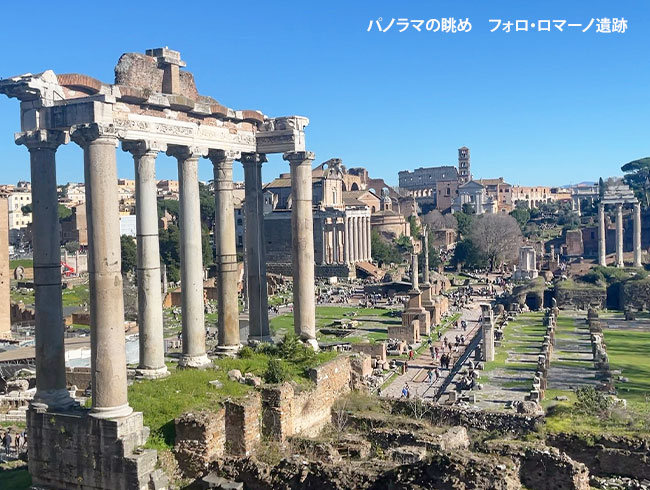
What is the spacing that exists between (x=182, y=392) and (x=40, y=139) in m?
4.80

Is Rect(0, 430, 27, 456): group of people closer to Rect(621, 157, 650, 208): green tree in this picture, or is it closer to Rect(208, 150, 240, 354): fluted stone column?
Rect(208, 150, 240, 354): fluted stone column

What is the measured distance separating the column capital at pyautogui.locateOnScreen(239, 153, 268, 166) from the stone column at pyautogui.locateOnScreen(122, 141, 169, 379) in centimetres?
335

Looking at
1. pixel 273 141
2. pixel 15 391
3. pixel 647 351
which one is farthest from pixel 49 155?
→ pixel 647 351

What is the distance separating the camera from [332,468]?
10789mm

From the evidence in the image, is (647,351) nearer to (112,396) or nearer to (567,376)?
(567,376)

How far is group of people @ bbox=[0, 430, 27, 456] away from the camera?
1803 cm

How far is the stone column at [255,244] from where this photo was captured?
17172 mm

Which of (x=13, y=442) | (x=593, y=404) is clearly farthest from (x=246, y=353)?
Answer: (x=593, y=404)

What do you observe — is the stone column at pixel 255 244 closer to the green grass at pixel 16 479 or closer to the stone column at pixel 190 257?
the stone column at pixel 190 257

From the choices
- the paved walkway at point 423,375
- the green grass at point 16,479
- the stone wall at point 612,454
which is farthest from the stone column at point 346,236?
the green grass at point 16,479

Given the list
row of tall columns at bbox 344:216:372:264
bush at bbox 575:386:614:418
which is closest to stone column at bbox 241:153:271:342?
bush at bbox 575:386:614:418

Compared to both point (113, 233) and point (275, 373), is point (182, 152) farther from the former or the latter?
point (275, 373)

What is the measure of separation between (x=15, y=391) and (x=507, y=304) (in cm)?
3966

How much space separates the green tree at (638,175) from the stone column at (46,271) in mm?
109918
